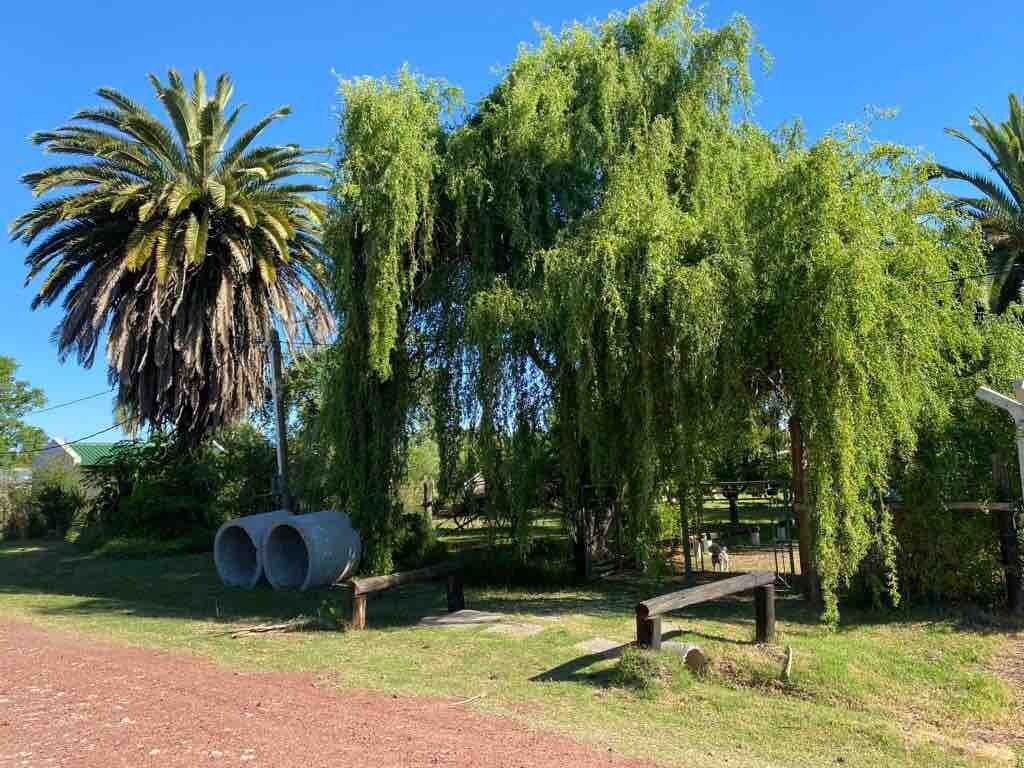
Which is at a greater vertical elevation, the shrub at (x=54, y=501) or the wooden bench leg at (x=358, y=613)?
the shrub at (x=54, y=501)

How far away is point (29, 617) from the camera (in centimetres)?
1171

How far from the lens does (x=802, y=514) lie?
1026 cm

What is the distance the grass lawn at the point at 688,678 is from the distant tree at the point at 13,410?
41292mm

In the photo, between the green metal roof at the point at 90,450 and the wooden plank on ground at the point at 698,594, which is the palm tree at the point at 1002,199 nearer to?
the wooden plank on ground at the point at 698,594

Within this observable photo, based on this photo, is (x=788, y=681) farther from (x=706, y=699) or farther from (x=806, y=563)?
(x=806, y=563)

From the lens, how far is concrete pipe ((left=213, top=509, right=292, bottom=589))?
14664 millimetres

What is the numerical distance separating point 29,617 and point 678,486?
9.51 metres

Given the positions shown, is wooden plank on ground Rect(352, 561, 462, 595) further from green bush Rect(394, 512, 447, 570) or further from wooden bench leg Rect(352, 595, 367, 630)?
green bush Rect(394, 512, 447, 570)

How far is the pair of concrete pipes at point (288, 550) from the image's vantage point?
13578 mm

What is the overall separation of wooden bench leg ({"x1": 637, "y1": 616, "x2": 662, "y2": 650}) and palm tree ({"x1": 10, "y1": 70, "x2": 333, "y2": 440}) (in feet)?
50.3

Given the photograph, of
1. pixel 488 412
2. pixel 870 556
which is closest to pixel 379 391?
pixel 488 412

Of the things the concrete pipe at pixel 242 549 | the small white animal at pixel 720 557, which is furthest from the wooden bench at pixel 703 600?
the concrete pipe at pixel 242 549

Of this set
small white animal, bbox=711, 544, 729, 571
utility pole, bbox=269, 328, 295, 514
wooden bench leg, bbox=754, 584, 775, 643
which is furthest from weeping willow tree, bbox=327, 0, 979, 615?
utility pole, bbox=269, 328, 295, 514

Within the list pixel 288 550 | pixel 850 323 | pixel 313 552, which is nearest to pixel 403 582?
pixel 313 552
